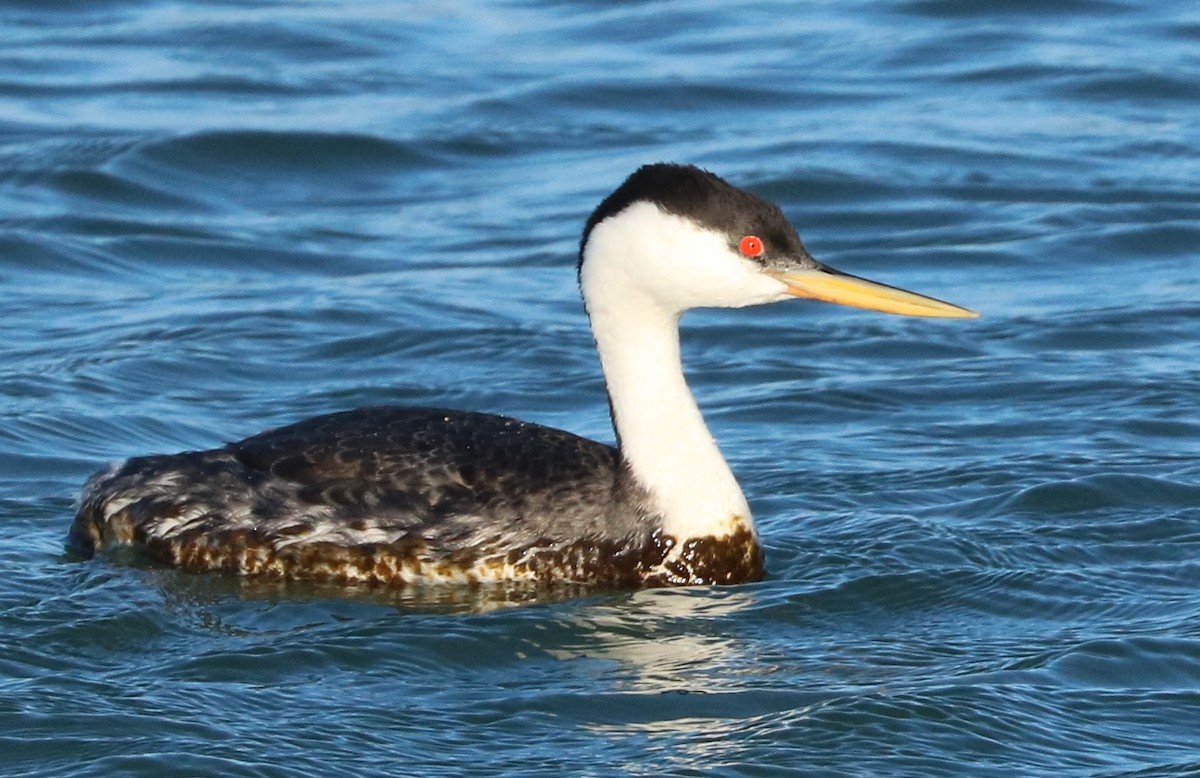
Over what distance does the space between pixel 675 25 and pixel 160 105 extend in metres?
4.50

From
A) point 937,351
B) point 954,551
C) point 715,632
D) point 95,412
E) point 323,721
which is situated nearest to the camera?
point 323,721

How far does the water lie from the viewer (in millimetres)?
7078

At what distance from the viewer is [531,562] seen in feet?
27.2

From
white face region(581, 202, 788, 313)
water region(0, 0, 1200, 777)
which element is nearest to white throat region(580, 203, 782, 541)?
white face region(581, 202, 788, 313)

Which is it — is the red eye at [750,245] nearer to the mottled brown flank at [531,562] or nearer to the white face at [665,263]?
the white face at [665,263]

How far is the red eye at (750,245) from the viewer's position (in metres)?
8.30

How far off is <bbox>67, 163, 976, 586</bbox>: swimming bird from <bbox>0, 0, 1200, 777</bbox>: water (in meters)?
0.16

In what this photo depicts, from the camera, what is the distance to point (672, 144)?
52.9 ft

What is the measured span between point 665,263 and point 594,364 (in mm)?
3537

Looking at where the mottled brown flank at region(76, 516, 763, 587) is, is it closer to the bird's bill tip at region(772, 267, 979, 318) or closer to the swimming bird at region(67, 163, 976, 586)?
the swimming bird at region(67, 163, 976, 586)

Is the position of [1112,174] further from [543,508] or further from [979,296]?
[543,508]

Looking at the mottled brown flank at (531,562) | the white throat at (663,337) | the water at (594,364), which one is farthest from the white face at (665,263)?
the water at (594,364)

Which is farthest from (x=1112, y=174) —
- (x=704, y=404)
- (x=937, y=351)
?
(x=704, y=404)

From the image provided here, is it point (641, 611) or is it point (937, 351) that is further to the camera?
point (937, 351)
